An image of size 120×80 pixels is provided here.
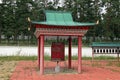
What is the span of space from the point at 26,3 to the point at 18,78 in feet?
126

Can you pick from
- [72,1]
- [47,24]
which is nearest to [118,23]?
[72,1]

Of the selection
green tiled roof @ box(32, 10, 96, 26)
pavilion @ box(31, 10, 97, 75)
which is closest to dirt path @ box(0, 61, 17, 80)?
pavilion @ box(31, 10, 97, 75)

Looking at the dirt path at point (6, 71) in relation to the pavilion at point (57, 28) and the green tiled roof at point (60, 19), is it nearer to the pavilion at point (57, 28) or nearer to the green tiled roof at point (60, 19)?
the pavilion at point (57, 28)

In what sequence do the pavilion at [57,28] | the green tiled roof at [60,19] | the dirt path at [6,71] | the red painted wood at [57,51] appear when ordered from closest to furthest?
the dirt path at [6,71] → the pavilion at [57,28] → the green tiled roof at [60,19] → the red painted wood at [57,51]

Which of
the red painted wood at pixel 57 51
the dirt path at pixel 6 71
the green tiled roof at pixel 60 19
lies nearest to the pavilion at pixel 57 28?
the green tiled roof at pixel 60 19

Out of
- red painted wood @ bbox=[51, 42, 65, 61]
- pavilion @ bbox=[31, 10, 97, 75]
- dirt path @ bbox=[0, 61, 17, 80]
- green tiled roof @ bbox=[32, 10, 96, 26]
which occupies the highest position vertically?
green tiled roof @ bbox=[32, 10, 96, 26]

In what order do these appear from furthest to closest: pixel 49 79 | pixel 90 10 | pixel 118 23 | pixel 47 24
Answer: pixel 90 10
pixel 118 23
pixel 47 24
pixel 49 79

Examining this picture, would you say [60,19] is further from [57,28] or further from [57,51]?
[57,51]

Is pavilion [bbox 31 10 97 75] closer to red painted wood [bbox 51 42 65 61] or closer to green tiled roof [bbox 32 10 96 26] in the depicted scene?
green tiled roof [bbox 32 10 96 26]

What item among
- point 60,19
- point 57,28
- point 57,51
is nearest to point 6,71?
point 57,51

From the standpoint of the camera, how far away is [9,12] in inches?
1849

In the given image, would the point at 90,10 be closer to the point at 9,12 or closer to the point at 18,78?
the point at 9,12

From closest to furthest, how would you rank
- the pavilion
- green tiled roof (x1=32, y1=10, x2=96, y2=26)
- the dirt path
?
the dirt path < the pavilion < green tiled roof (x1=32, y1=10, x2=96, y2=26)

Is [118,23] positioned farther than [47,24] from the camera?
Yes
